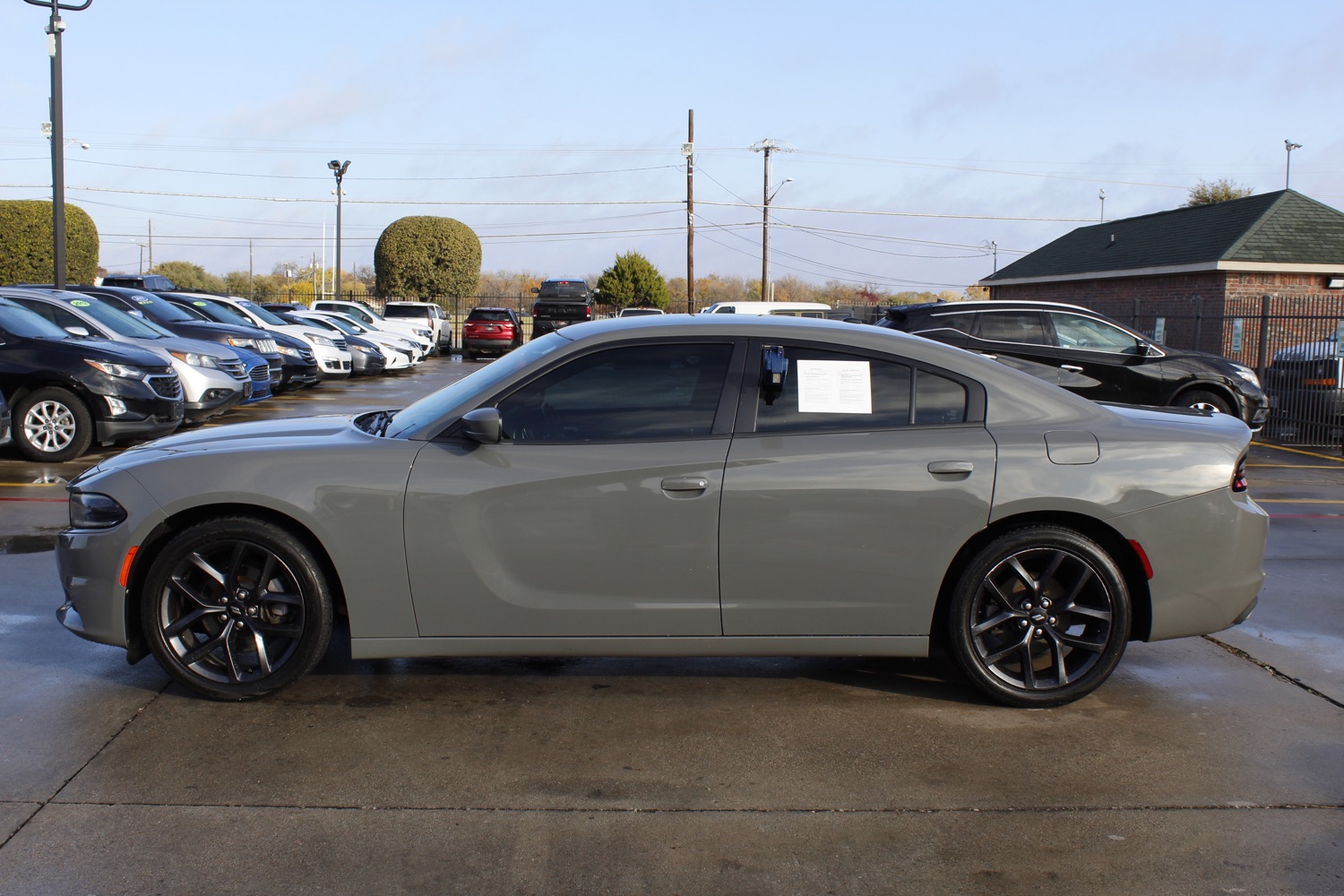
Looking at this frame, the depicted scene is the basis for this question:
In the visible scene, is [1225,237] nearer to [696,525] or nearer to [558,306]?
[558,306]

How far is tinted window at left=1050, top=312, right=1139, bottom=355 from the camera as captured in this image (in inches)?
537

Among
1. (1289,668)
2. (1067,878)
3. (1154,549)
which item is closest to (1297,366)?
(1289,668)

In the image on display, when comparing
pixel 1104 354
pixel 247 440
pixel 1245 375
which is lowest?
pixel 247 440

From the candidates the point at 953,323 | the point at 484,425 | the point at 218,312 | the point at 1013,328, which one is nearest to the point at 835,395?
the point at 484,425

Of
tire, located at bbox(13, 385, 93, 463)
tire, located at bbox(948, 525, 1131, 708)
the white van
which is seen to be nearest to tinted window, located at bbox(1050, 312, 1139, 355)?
the white van

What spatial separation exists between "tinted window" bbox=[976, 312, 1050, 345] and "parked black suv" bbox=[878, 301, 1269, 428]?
0.01 meters

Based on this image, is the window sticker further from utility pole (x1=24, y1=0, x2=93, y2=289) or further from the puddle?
utility pole (x1=24, y1=0, x2=93, y2=289)

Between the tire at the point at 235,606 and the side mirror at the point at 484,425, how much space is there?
835 mm

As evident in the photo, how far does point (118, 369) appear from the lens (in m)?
11.2

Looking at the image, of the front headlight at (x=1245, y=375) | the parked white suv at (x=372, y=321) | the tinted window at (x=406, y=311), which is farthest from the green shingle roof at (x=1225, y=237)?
the tinted window at (x=406, y=311)

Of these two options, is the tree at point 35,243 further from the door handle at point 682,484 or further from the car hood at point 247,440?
the door handle at point 682,484

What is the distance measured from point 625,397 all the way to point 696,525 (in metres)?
0.61

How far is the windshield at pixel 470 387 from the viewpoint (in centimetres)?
459

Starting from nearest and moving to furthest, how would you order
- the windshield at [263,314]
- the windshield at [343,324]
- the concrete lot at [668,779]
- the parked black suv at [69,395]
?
the concrete lot at [668,779] → the parked black suv at [69,395] → the windshield at [263,314] → the windshield at [343,324]
